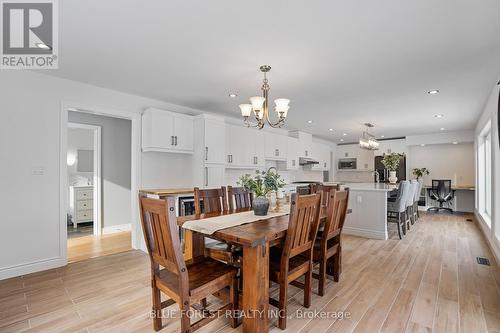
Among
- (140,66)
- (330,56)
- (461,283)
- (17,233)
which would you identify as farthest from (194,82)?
(461,283)

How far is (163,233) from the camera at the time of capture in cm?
164

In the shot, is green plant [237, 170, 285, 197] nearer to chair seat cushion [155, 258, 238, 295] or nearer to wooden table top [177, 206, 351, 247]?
wooden table top [177, 206, 351, 247]

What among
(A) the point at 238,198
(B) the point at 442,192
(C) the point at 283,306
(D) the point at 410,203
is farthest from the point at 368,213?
(B) the point at 442,192

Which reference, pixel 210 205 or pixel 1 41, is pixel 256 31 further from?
pixel 1 41

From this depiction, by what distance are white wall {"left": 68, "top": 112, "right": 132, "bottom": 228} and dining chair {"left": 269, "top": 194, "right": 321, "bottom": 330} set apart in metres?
4.00

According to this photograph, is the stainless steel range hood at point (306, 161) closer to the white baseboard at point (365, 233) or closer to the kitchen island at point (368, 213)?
the kitchen island at point (368, 213)

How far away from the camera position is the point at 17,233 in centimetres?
289

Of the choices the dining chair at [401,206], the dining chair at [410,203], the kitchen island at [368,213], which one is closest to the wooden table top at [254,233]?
the kitchen island at [368,213]

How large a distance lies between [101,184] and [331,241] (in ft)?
14.1

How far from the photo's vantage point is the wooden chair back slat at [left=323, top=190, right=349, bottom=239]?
237 centimetres

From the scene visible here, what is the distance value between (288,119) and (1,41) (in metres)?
4.54

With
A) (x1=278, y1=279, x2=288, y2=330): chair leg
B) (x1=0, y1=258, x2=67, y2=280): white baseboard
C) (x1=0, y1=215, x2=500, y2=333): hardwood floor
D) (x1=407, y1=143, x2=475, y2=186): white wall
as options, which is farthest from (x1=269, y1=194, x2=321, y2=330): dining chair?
(x1=407, y1=143, x2=475, y2=186): white wall

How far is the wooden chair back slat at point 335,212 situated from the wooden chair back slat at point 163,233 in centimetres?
140

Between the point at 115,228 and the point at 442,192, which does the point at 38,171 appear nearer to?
the point at 115,228
